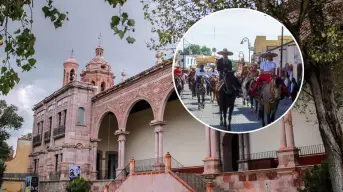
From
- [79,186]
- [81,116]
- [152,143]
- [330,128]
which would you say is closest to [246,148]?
[152,143]

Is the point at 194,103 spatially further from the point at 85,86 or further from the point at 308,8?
the point at 85,86

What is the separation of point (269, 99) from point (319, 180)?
20.3ft

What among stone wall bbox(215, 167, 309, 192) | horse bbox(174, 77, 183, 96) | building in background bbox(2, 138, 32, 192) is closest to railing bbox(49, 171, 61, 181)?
building in background bbox(2, 138, 32, 192)

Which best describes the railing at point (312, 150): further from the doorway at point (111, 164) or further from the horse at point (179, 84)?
the doorway at point (111, 164)

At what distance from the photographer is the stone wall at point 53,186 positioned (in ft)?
79.7

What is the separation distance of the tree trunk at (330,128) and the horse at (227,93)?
2634 mm

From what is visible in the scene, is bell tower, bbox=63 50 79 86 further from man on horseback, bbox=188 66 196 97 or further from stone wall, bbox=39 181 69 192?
man on horseback, bbox=188 66 196 97

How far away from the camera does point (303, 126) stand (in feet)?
52.2

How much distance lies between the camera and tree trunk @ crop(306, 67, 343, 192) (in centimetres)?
678

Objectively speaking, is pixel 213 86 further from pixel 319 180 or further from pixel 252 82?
pixel 319 180

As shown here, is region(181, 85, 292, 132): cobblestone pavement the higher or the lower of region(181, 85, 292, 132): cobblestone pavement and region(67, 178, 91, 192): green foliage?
the higher

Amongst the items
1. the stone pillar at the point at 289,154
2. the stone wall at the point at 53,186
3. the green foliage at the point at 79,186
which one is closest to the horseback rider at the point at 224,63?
the stone pillar at the point at 289,154

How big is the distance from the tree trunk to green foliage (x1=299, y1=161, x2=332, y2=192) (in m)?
3.27

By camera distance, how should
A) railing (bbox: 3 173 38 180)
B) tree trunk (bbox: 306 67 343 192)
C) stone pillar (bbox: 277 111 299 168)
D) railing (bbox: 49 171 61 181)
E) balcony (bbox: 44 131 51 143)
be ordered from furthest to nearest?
railing (bbox: 3 173 38 180), balcony (bbox: 44 131 51 143), railing (bbox: 49 171 61 181), stone pillar (bbox: 277 111 299 168), tree trunk (bbox: 306 67 343 192)
